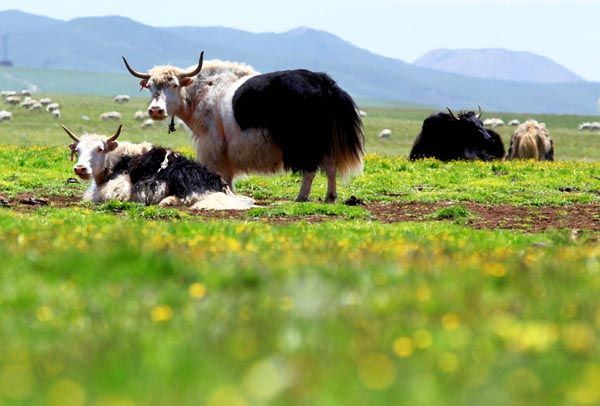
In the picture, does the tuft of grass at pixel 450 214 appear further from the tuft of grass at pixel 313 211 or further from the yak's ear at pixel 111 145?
the yak's ear at pixel 111 145

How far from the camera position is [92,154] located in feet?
61.5

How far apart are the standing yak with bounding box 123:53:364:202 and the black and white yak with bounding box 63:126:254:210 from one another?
89 cm

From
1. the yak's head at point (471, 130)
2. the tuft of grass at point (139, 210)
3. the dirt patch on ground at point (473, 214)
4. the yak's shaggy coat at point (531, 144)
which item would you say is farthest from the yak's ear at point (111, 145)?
the yak's shaggy coat at point (531, 144)

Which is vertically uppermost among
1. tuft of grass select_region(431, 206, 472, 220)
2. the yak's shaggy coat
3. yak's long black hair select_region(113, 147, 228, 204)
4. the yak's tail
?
the yak's tail

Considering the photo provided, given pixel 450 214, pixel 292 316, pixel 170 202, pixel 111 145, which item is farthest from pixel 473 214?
pixel 292 316

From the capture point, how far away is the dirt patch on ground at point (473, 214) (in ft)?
50.6

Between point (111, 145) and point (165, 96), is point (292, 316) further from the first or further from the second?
point (165, 96)

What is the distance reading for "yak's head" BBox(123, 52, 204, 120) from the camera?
2009cm

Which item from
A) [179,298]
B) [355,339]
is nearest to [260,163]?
[179,298]

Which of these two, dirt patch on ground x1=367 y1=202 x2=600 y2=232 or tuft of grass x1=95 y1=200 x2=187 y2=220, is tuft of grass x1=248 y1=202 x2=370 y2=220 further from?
tuft of grass x1=95 y1=200 x2=187 y2=220

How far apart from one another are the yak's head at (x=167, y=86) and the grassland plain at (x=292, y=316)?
25.0ft

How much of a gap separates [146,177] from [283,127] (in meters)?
2.59

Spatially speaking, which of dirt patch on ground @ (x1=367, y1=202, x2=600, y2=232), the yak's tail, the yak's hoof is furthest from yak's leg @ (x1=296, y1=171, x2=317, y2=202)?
dirt patch on ground @ (x1=367, y1=202, x2=600, y2=232)

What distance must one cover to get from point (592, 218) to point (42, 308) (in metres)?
11.4
